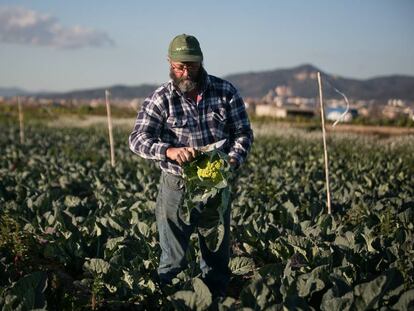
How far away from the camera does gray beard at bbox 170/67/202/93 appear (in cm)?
353

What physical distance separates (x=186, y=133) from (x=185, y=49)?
66 cm

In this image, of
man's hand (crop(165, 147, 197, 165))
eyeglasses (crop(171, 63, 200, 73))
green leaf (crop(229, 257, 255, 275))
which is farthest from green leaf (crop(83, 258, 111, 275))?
eyeglasses (crop(171, 63, 200, 73))

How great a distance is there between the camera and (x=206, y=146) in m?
3.52

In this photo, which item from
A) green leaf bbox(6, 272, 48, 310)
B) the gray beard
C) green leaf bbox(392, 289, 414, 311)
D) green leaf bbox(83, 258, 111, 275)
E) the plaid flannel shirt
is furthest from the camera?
green leaf bbox(83, 258, 111, 275)

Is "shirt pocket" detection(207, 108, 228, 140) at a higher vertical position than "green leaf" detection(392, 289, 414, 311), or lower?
higher

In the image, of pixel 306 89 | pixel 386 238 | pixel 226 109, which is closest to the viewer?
pixel 226 109

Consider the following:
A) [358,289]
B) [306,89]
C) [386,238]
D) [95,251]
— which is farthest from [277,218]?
[306,89]

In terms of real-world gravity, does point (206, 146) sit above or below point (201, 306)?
above

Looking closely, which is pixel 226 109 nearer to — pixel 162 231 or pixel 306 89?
pixel 162 231

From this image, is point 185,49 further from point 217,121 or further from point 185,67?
point 217,121

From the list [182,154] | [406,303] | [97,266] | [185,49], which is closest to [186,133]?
[182,154]

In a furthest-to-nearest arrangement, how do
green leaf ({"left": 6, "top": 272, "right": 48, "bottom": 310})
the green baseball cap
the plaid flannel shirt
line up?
1. the plaid flannel shirt
2. the green baseball cap
3. green leaf ({"left": 6, "top": 272, "right": 48, "bottom": 310})

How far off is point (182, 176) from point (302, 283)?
1.17 meters

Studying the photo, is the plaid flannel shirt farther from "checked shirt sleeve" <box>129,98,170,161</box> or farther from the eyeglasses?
the eyeglasses
